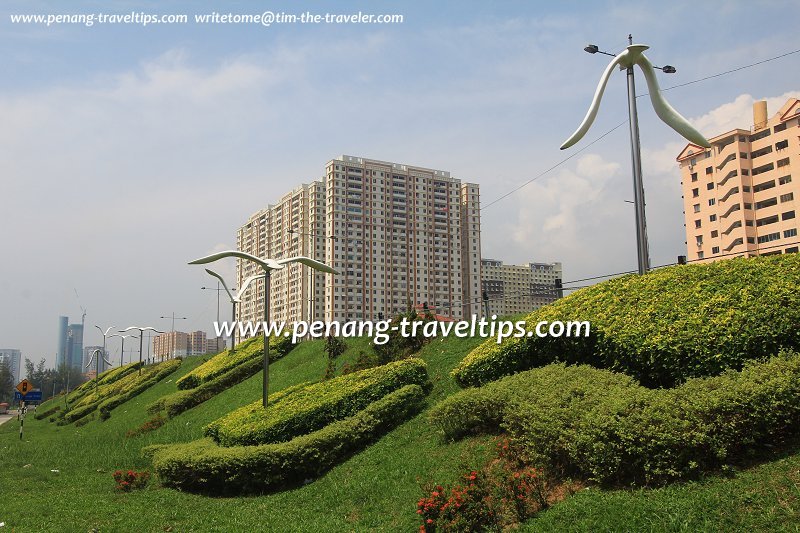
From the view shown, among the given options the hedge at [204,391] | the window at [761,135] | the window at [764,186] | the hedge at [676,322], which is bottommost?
the hedge at [204,391]

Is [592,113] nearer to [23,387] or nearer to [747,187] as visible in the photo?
[23,387]

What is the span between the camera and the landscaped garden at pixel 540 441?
5.84m

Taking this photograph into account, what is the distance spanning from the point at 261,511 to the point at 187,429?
10348mm

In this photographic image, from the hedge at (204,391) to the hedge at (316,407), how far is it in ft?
32.9

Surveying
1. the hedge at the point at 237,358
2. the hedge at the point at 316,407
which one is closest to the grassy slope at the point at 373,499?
the hedge at the point at 316,407

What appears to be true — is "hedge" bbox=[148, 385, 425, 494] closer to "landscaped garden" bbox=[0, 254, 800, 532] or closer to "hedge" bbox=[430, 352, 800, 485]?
"landscaped garden" bbox=[0, 254, 800, 532]

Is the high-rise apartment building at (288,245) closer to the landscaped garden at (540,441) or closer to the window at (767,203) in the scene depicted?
the window at (767,203)

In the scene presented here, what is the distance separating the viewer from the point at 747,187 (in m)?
55.9

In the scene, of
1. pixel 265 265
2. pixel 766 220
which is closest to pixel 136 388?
pixel 265 265

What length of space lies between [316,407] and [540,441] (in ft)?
17.6

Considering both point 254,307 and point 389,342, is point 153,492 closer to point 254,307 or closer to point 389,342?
point 389,342

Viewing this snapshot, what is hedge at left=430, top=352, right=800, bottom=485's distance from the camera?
586 cm

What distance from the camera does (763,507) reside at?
505 centimetres

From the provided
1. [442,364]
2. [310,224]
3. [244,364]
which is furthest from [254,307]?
[442,364]
